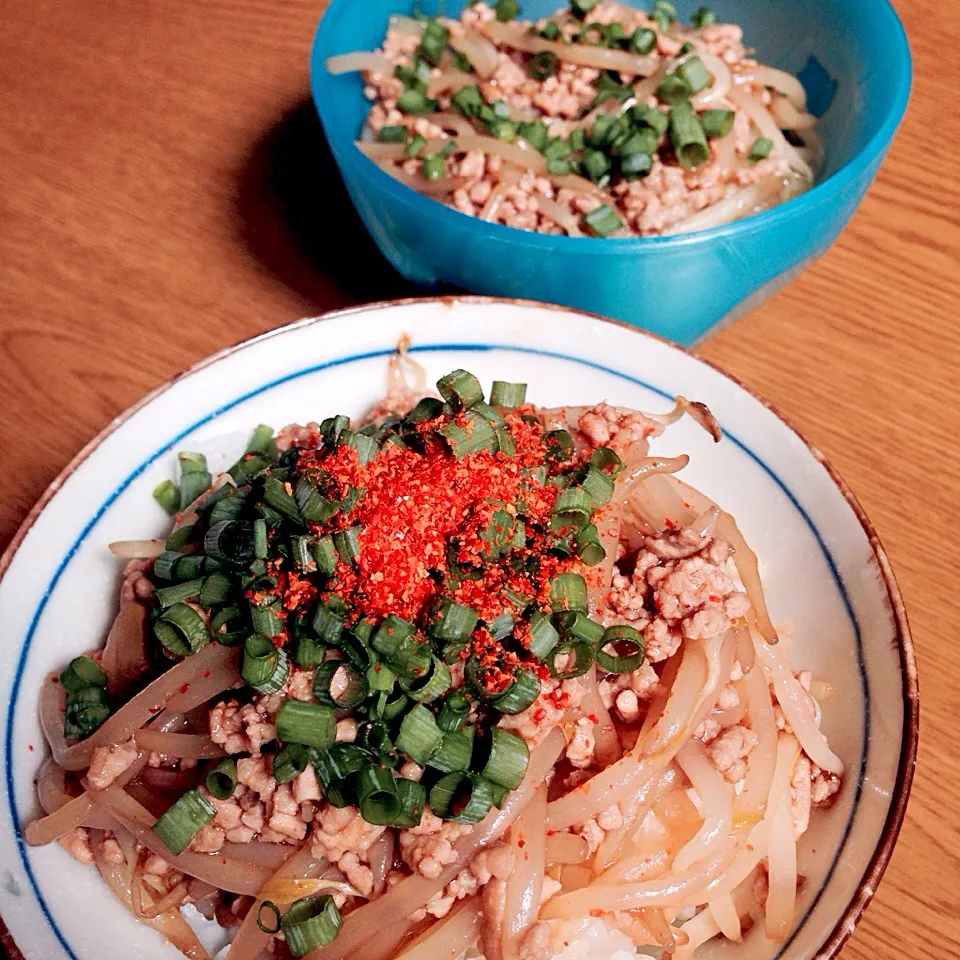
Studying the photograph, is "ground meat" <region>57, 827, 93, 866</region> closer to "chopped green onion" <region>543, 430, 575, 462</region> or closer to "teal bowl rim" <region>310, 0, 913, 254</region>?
"chopped green onion" <region>543, 430, 575, 462</region>

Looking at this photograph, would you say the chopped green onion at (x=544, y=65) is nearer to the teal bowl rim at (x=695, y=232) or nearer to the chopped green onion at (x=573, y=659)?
the teal bowl rim at (x=695, y=232)

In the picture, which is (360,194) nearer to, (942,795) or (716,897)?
(716,897)

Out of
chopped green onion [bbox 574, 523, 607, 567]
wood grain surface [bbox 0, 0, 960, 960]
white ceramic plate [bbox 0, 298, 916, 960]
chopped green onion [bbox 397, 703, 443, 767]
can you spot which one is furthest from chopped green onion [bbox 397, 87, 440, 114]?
chopped green onion [bbox 397, 703, 443, 767]

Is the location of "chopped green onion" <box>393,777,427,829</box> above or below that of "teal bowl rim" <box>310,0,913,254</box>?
below

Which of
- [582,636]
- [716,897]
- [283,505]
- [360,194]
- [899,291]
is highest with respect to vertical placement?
[360,194]

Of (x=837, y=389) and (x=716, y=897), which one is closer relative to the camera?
(x=716, y=897)

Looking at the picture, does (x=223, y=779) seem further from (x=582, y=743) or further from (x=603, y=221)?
(x=603, y=221)

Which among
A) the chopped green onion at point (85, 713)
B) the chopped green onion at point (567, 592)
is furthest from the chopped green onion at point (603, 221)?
the chopped green onion at point (85, 713)

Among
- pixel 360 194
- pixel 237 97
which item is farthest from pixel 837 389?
pixel 237 97
